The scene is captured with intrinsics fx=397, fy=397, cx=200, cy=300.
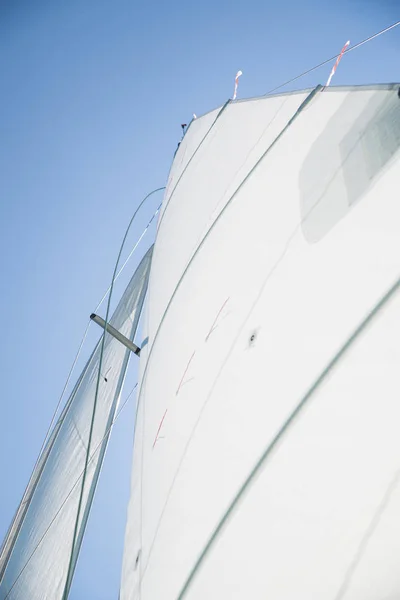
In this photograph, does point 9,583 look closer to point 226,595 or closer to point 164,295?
point 164,295

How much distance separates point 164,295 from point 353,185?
5.38ft

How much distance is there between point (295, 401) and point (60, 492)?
8.38ft

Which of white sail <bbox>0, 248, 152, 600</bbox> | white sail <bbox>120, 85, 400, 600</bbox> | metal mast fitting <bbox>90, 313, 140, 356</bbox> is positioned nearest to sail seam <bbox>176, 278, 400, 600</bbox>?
white sail <bbox>120, 85, 400, 600</bbox>

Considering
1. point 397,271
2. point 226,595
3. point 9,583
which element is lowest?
point 9,583

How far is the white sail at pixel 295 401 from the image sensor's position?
802 mm

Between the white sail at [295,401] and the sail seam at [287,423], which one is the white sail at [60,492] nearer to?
the white sail at [295,401]

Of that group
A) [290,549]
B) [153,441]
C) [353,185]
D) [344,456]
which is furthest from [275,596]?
[353,185]

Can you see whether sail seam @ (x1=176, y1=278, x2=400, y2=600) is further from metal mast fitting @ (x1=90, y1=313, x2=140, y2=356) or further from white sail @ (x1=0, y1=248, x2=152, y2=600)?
metal mast fitting @ (x1=90, y1=313, x2=140, y2=356)

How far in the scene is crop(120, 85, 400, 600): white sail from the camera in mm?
802

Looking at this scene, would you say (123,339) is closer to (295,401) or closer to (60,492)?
(60,492)

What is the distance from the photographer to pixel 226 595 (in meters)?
0.95

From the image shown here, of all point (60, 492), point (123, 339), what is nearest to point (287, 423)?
point (123, 339)

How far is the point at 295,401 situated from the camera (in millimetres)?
939

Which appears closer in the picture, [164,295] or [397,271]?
[397,271]
